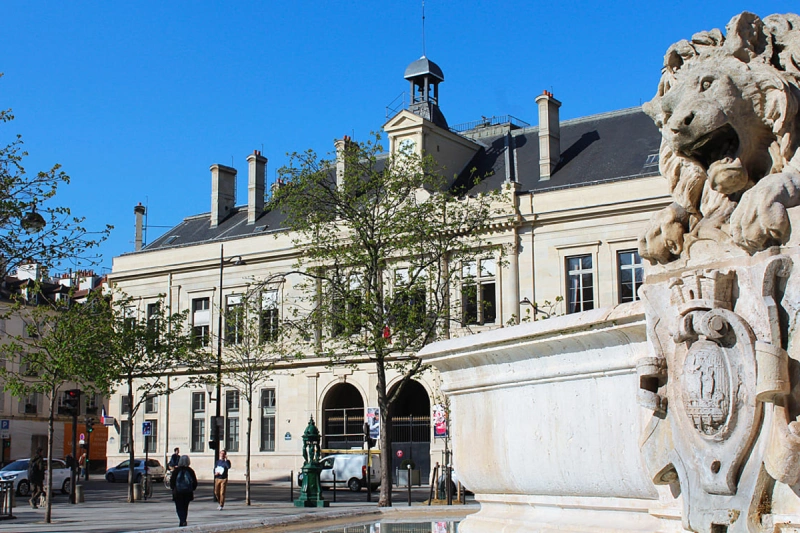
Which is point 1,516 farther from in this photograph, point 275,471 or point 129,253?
point 129,253

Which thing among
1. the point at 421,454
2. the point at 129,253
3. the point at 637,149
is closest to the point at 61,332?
the point at 421,454

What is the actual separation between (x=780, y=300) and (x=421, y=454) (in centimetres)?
3949

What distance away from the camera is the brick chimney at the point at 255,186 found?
53.6 metres

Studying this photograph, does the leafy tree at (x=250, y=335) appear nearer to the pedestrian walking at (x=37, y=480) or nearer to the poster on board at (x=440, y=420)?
the poster on board at (x=440, y=420)

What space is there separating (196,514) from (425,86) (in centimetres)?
3498

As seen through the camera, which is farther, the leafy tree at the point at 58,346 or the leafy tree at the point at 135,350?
the leafy tree at the point at 135,350

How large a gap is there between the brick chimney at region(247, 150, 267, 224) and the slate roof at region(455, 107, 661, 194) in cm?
1189

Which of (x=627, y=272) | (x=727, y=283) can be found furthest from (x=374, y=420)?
(x=727, y=283)

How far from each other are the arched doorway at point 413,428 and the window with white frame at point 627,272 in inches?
397

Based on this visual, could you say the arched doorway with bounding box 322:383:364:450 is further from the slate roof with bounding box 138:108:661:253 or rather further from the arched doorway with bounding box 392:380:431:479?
the slate roof with bounding box 138:108:661:253

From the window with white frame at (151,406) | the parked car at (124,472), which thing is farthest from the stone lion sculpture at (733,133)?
the window with white frame at (151,406)

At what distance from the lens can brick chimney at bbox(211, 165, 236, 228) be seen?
5550cm

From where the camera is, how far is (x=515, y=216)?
41.8 metres

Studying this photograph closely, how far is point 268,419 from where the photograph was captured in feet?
161
